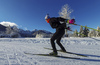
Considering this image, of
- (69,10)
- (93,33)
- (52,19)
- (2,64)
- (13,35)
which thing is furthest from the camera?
(93,33)

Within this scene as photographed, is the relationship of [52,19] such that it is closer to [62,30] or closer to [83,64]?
[62,30]

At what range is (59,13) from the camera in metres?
23.6

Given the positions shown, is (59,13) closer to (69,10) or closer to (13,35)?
(69,10)

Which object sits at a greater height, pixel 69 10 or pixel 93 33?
pixel 69 10

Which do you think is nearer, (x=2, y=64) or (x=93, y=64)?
(x=2, y=64)

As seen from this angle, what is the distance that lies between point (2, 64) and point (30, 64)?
753 mm

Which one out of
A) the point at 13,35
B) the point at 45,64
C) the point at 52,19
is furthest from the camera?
the point at 13,35

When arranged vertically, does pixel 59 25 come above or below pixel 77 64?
above

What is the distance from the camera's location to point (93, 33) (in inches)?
2434

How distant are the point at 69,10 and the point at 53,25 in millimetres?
22064

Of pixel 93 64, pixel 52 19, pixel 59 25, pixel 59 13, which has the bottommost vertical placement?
pixel 93 64

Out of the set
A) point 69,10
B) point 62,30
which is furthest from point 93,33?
point 62,30

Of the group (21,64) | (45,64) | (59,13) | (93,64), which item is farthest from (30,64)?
(59,13)

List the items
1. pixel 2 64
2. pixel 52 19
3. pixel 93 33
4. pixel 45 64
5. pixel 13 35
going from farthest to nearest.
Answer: pixel 93 33 < pixel 13 35 < pixel 52 19 < pixel 45 64 < pixel 2 64
